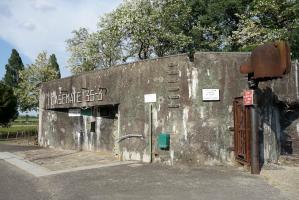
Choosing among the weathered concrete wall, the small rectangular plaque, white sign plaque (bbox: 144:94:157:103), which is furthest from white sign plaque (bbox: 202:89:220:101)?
white sign plaque (bbox: 144:94:157:103)

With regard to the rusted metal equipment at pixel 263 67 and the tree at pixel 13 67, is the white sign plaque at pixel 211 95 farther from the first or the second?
the tree at pixel 13 67

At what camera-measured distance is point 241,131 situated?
11.1 m

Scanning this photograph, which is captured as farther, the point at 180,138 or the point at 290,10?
the point at 290,10

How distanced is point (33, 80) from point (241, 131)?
36.8 m

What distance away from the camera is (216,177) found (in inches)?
397

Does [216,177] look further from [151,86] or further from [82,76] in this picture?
[82,76]

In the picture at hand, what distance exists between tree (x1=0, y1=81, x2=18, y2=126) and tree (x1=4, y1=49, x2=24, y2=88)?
35.0 m

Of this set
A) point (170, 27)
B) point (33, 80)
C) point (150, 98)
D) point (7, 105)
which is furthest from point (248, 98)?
point (33, 80)

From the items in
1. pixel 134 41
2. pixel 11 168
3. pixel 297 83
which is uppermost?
pixel 134 41

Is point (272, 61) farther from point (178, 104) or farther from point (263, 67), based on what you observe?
point (178, 104)

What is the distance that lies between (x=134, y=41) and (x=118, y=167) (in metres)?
22.4

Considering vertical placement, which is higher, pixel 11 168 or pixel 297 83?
pixel 297 83

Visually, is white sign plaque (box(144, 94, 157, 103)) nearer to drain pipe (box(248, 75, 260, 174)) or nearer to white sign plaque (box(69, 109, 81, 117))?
drain pipe (box(248, 75, 260, 174))

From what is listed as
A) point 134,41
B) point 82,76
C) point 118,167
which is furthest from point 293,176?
point 134,41
